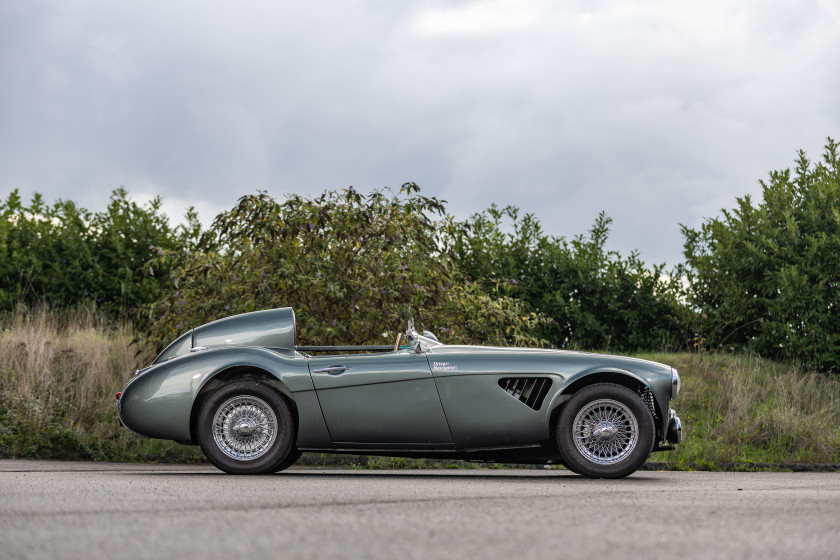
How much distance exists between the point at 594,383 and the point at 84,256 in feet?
38.5

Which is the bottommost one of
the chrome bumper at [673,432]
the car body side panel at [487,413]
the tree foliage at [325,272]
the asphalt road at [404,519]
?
the asphalt road at [404,519]

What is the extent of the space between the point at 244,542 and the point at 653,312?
1416 centimetres

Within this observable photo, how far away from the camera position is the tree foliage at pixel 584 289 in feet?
55.8

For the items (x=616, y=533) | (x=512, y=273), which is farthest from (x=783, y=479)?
(x=512, y=273)

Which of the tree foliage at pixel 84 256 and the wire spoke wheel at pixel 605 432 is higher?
the tree foliage at pixel 84 256

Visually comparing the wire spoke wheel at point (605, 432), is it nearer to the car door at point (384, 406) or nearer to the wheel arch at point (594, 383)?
the wheel arch at point (594, 383)

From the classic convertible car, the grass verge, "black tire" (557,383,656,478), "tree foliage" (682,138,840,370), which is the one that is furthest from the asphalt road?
"tree foliage" (682,138,840,370)

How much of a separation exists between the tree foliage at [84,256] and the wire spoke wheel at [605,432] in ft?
33.8

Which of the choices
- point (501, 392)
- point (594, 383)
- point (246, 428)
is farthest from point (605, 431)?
point (246, 428)

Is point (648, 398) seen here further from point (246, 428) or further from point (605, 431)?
point (246, 428)

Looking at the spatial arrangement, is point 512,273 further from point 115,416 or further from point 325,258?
point 115,416

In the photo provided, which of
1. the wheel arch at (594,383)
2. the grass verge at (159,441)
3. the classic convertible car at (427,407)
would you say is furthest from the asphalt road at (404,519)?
the grass verge at (159,441)

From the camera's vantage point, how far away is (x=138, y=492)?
6.22 meters

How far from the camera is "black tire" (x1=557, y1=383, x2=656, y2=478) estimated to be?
781cm
